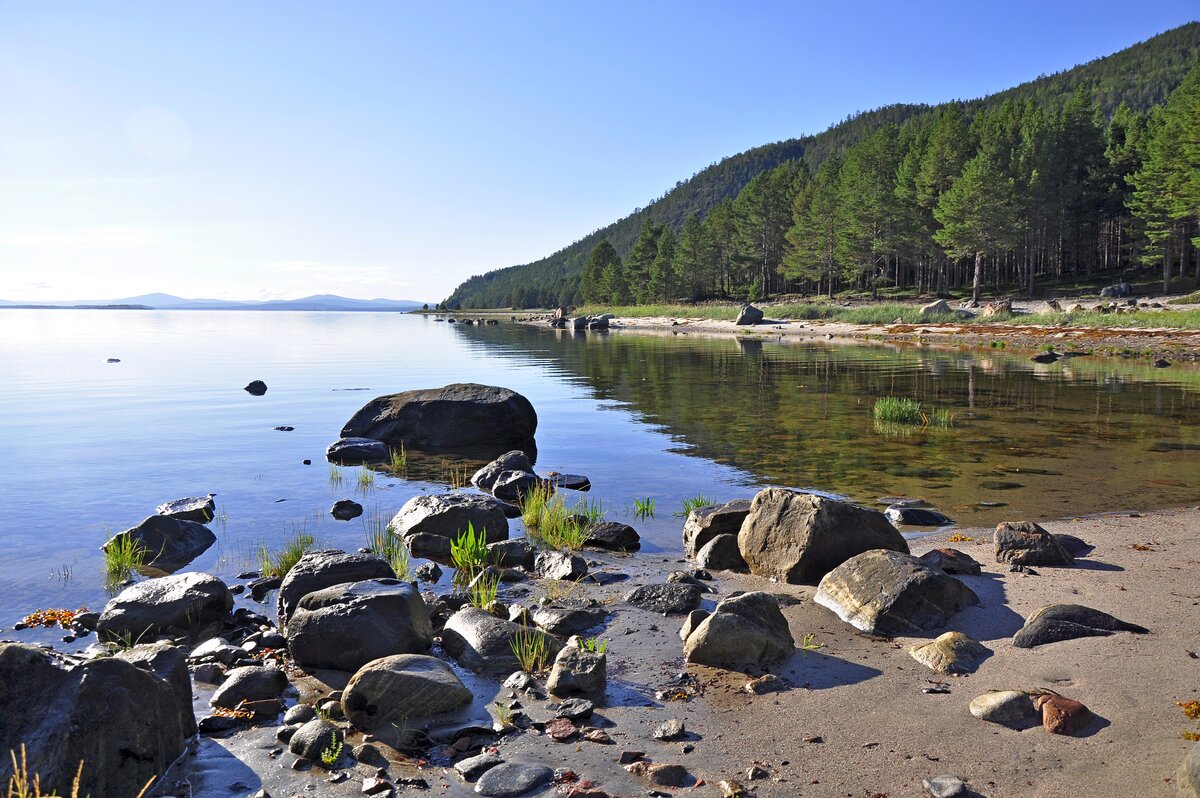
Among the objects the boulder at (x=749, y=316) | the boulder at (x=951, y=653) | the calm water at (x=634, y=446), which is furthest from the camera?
the boulder at (x=749, y=316)

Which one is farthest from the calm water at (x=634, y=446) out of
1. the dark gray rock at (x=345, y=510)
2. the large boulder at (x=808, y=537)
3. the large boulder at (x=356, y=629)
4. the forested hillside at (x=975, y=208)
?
the forested hillside at (x=975, y=208)

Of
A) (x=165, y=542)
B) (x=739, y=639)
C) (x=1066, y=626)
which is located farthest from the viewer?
(x=165, y=542)

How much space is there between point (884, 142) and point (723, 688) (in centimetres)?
11190

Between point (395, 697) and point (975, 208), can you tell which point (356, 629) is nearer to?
point (395, 697)

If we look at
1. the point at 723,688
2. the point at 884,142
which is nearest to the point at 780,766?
the point at 723,688

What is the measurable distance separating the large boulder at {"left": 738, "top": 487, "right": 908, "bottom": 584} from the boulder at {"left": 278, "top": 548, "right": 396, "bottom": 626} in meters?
4.35

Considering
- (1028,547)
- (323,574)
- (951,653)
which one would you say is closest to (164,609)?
(323,574)

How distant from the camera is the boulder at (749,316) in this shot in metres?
85.0

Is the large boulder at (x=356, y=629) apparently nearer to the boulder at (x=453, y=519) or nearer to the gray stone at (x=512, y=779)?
the gray stone at (x=512, y=779)

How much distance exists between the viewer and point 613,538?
10.8 m

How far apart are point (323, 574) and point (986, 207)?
267ft

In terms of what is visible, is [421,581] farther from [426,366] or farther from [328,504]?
[426,366]

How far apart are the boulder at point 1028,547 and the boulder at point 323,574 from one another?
7140 mm

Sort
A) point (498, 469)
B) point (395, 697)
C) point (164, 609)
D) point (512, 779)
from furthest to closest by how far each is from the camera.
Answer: point (498, 469) < point (164, 609) < point (395, 697) < point (512, 779)
